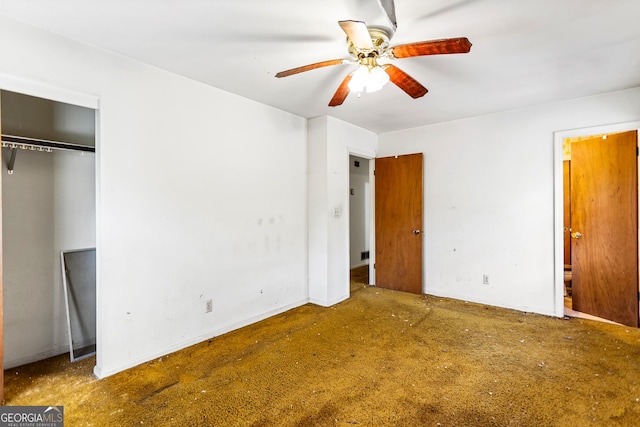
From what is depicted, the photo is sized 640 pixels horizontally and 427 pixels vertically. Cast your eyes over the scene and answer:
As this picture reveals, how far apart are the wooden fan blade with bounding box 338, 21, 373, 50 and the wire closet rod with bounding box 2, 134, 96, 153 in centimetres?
233

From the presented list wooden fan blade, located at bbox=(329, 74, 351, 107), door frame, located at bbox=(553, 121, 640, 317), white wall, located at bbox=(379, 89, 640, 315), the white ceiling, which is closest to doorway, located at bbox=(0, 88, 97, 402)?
the white ceiling

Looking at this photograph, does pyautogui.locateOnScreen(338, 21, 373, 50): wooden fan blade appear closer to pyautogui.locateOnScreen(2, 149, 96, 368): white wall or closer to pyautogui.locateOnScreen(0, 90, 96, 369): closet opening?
pyautogui.locateOnScreen(0, 90, 96, 369): closet opening

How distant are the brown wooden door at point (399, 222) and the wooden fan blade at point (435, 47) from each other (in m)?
2.77

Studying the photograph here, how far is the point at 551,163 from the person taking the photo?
353 centimetres

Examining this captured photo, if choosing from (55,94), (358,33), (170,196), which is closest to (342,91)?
(358,33)

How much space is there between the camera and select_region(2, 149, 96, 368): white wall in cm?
243

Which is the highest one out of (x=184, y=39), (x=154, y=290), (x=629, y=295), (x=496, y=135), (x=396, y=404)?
→ (x=184, y=39)

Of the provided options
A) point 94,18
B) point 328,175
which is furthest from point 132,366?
point 328,175

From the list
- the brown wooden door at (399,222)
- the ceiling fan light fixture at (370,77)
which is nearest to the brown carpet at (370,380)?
the brown wooden door at (399,222)

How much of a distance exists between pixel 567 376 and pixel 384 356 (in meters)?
1.29

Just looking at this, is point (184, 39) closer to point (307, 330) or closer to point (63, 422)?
point (63, 422)

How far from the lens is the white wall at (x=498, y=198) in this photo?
3535 millimetres

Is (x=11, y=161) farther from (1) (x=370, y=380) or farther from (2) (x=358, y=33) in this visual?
(1) (x=370, y=380)

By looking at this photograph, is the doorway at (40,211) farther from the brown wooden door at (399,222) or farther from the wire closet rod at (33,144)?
the brown wooden door at (399,222)
